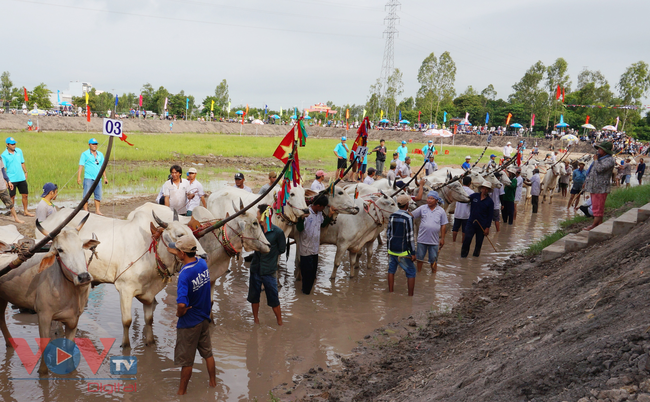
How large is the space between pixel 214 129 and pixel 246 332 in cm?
6733

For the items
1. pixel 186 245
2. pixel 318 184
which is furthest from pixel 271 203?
pixel 186 245

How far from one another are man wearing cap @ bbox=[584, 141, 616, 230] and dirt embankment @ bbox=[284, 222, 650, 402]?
1.83 meters

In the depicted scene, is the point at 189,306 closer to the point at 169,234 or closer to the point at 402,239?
the point at 169,234

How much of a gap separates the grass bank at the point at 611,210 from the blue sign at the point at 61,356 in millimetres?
9974

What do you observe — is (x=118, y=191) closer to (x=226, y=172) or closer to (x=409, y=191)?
(x=226, y=172)

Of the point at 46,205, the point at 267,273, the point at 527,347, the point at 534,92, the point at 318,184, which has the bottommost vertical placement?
the point at 267,273

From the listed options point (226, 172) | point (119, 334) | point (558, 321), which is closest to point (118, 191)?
point (226, 172)

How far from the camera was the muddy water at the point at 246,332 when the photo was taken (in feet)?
18.5

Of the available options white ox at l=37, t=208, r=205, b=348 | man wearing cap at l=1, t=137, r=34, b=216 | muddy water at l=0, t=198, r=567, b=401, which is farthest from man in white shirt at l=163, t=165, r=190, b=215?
man wearing cap at l=1, t=137, r=34, b=216

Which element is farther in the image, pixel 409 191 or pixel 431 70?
pixel 431 70

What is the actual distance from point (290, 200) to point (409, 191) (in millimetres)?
5994

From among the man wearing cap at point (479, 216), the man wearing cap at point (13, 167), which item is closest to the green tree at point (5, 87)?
the man wearing cap at point (13, 167)

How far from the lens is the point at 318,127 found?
76.0 metres

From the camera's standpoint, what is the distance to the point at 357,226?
10.1 meters
